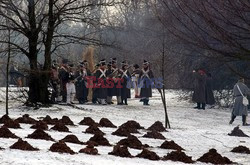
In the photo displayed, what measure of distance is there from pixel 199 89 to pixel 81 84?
4.75m

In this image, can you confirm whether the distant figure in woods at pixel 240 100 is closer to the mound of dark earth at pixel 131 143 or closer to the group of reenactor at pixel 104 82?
the group of reenactor at pixel 104 82

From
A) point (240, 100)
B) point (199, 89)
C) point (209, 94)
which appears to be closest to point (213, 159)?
point (240, 100)

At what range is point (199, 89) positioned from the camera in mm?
→ 26734

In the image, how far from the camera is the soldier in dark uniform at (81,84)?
27641 millimetres

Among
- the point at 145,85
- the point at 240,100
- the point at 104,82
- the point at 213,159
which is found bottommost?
the point at 213,159

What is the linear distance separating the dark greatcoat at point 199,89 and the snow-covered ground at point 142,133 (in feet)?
2.61

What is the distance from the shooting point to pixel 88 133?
14.4 m

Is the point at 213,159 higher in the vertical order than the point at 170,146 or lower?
lower

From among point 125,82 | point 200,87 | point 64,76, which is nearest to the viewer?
point 64,76

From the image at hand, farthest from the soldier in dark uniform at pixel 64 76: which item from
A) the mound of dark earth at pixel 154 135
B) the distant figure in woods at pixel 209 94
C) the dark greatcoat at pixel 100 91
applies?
the mound of dark earth at pixel 154 135

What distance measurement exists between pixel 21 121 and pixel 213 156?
534 centimetres

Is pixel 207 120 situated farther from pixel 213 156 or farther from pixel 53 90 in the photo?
pixel 213 156

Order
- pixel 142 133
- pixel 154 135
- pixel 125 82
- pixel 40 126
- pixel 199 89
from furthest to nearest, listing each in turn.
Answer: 1. pixel 125 82
2. pixel 199 89
3. pixel 142 133
4. pixel 154 135
5. pixel 40 126

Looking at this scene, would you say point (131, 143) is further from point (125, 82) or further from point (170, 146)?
point (125, 82)
